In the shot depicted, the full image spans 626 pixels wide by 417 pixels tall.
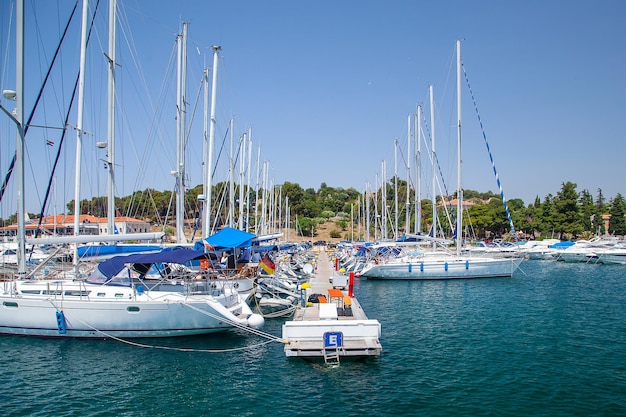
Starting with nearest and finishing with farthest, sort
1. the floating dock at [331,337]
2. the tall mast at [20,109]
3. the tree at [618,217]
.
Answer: the floating dock at [331,337] < the tall mast at [20,109] < the tree at [618,217]

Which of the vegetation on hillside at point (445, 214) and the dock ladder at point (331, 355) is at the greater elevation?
the vegetation on hillside at point (445, 214)

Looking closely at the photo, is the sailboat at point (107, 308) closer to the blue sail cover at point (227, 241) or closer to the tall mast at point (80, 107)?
the tall mast at point (80, 107)

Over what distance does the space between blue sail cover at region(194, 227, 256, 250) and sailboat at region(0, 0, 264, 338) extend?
16.1ft

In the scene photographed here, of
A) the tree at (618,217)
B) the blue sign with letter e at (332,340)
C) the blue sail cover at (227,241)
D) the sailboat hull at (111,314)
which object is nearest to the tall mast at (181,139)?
A: the blue sail cover at (227,241)

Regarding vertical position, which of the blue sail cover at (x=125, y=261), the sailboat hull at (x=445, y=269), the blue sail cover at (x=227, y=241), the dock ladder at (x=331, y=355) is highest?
the blue sail cover at (x=227, y=241)

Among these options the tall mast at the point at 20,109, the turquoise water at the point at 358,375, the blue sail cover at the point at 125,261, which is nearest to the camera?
the turquoise water at the point at 358,375

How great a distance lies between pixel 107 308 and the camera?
20.9 metres

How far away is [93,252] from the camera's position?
25.6m

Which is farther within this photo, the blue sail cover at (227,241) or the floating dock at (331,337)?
the blue sail cover at (227,241)

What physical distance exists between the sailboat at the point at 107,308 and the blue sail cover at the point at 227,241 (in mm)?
4917

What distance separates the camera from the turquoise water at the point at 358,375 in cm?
1438

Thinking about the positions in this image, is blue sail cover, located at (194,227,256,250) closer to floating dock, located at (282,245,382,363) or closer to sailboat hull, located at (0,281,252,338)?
sailboat hull, located at (0,281,252,338)

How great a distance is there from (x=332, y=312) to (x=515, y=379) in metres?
7.33

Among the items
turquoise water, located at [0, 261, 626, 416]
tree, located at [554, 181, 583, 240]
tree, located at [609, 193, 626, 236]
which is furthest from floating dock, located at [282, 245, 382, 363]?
tree, located at [609, 193, 626, 236]
